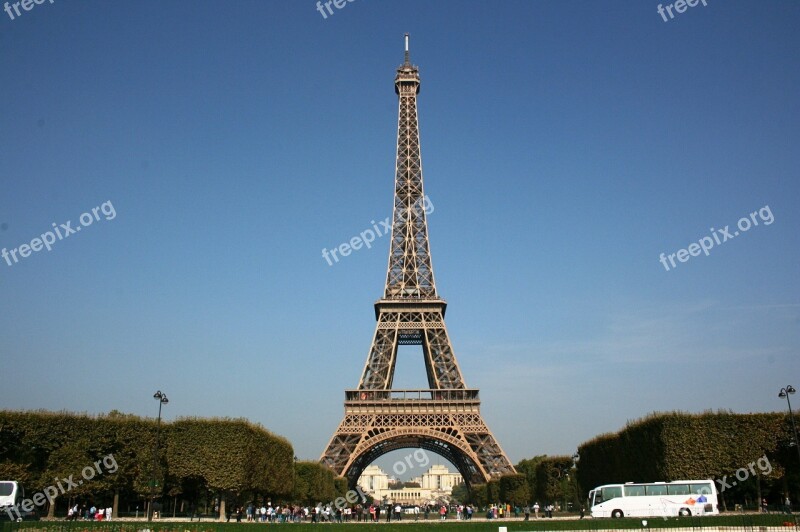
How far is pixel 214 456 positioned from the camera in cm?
4584

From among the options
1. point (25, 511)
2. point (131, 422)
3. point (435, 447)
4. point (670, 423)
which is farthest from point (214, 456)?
point (435, 447)

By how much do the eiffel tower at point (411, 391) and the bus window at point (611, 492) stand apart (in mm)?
27370

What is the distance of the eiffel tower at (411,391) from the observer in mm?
68562

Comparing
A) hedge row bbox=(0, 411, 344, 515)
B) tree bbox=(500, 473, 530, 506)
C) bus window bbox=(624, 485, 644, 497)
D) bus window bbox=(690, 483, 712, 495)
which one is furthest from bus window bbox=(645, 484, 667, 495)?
tree bbox=(500, 473, 530, 506)

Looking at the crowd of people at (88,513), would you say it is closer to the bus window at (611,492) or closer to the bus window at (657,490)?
the bus window at (611,492)

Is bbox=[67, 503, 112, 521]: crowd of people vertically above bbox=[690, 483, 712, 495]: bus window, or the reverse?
bbox=[690, 483, 712, 495]: bus window

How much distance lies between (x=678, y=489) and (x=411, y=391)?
120 ft

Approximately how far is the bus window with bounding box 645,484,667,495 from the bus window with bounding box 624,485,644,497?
37cm

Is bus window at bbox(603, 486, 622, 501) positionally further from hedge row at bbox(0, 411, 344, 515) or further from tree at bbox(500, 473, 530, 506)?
tree at bbox(500, 473, 530, 506)

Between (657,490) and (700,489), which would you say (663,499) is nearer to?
(657,490)

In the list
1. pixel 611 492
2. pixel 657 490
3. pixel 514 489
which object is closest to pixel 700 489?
pixel 657 490

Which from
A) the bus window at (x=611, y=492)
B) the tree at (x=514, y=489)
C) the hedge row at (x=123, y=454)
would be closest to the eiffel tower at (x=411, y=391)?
the tree at (x=514, y=489)

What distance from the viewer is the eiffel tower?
6856 cm

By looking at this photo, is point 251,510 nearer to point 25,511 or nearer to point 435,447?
point 25,511
